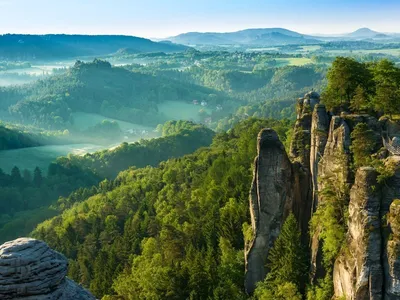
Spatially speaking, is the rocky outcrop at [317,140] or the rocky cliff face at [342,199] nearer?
the rocky cliff face at [342,199]

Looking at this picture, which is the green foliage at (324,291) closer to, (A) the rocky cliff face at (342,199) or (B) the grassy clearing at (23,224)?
(A) the rocky cliff face at (342,199)

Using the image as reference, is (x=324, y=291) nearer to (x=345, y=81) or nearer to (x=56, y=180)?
(x=345, y=81)

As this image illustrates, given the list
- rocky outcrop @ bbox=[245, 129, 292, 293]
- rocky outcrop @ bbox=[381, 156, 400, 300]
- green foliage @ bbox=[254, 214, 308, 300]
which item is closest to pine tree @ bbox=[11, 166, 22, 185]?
rocky outcrop @ bbox=[245, 129, 292, 293]

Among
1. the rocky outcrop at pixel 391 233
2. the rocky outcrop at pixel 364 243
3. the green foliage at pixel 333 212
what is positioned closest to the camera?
the rocky outcrop at pixel 391 233

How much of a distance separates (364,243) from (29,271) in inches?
728

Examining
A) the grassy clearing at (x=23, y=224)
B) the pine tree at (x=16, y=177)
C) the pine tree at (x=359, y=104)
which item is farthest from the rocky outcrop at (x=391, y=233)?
the pine tree at (x=16, y=177)

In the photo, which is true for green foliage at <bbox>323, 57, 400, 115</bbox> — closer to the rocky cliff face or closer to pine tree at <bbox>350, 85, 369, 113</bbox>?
pine tree at <bbox>350, 85, 369, 113</bbox>

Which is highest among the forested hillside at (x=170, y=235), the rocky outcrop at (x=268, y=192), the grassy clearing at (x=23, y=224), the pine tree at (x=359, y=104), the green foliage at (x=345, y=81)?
the green foliage at (x=345, y=81)

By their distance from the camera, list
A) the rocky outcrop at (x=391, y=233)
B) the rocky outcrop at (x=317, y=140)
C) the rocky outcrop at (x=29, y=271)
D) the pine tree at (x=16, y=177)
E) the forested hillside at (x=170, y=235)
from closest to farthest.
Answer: the rocky outcrop at (x=29, y=271)
the rocky outcrop at (x=391, y=233)
the rocky outcrop at (x=317, y=140)
the forested hillside at (x=170, y=235)
the pine tree at (x=16, y=177)

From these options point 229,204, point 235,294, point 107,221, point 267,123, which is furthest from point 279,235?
point 267,123

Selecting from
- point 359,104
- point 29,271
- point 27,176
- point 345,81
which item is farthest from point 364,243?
point 27,176

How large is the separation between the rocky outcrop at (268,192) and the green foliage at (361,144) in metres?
6.68

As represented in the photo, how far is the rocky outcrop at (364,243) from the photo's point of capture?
25.6 m

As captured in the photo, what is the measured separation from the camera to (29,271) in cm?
2280
